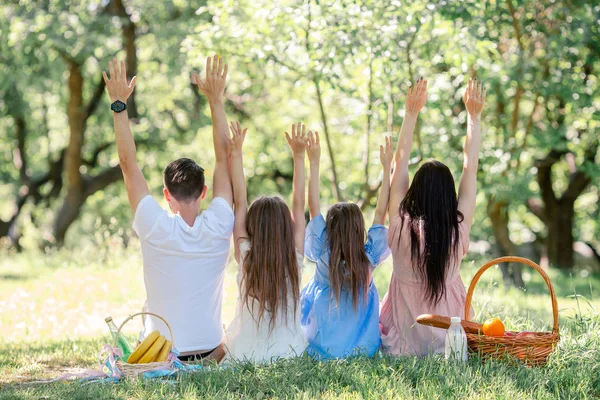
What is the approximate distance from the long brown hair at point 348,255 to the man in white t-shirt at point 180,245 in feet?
2.28

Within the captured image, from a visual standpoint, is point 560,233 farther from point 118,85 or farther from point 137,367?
point 137,367

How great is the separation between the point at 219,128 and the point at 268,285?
1132 mm

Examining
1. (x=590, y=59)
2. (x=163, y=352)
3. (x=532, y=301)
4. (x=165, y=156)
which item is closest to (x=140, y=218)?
(x=163, y=352)

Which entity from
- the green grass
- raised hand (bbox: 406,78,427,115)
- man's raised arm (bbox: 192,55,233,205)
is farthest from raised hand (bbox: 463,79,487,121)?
man's raised arm (bbox: 192,55,233,205)

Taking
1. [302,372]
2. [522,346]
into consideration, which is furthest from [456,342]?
[302,372]

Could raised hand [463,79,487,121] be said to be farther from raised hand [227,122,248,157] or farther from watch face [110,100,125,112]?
watch face [110,100,125,112]

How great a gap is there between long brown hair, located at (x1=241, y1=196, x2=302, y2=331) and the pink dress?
2.33ft

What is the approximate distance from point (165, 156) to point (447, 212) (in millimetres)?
13537

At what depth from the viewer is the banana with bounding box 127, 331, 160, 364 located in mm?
4242

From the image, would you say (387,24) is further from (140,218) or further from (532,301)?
(140,218)

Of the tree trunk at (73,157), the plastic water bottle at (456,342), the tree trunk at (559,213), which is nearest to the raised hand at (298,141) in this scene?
the plastic water bottle at (456,342)

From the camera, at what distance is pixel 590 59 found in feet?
33.5

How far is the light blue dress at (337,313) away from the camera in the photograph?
189 inches

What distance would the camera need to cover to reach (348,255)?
4.73 m
